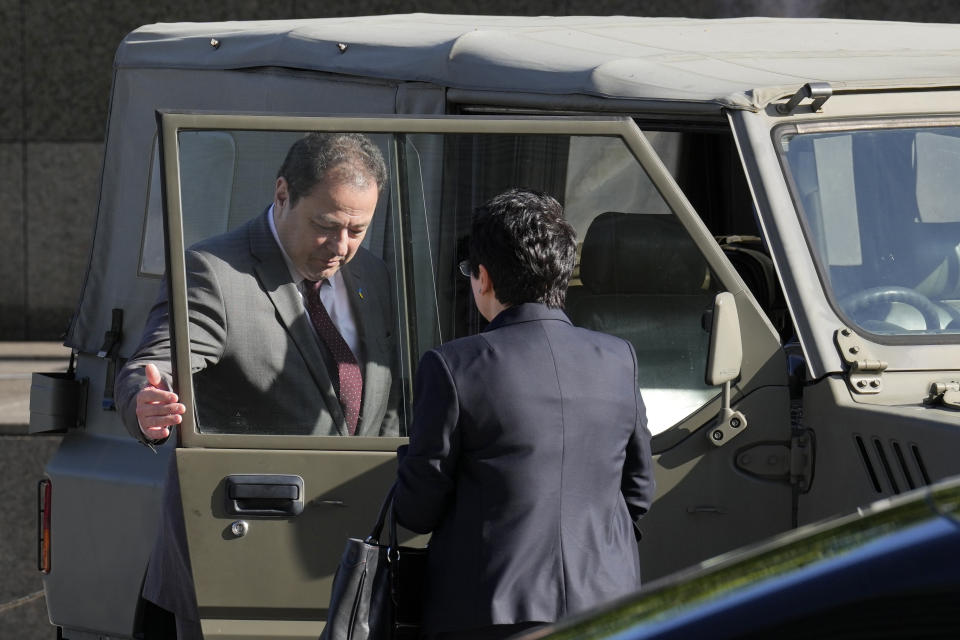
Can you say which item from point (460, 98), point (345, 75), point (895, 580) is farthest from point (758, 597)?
point (345, 75)

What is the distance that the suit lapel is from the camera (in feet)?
11.1

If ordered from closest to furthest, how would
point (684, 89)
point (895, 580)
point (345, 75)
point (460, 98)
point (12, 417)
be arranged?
point (895, 580) < point (684, 89) < point (460, 98) < point (345, 75) < point (12, 417)

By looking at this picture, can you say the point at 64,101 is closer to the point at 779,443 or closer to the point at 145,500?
the point at 145,500

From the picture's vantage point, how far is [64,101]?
13188 mm

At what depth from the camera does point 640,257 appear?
3.48m

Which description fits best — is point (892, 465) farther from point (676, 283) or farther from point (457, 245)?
point (457, 245)

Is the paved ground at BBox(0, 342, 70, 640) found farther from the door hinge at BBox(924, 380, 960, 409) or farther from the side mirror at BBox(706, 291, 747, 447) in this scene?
the door hinge at BBox(924, 380, 960, 409)

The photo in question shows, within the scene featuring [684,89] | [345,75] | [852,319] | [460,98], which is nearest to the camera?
[852,319]

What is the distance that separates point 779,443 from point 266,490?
127 centimetres

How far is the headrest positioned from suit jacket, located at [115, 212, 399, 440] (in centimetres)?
58

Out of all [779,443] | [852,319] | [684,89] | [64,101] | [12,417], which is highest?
[64,101]

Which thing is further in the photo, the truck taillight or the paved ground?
the paved ground

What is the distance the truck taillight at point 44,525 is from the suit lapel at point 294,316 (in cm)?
136

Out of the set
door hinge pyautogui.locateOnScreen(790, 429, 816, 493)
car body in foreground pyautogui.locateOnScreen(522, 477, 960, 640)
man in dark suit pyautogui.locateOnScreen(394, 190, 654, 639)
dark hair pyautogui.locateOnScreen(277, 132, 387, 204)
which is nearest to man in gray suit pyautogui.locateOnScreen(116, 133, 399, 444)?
dark hair pyautogui.locateOnScreen(277, 132, 387, 204)
